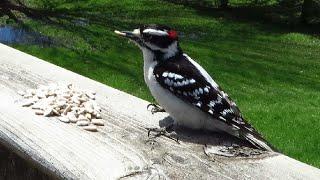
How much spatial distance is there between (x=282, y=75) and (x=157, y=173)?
367 inches

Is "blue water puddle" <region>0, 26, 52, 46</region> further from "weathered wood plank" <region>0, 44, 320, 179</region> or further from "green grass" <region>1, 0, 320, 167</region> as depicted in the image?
"weathered wood plank" <region>0, 44, 320, 179</region>

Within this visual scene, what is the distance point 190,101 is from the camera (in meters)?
2.46

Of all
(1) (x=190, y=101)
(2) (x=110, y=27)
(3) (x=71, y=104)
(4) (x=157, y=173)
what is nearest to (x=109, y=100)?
(3) (x=71, y=104)

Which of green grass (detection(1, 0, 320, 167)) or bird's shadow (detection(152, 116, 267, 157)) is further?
green grass (detection(1, 0, 320, 167))

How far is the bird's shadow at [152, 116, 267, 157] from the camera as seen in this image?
7.01ft

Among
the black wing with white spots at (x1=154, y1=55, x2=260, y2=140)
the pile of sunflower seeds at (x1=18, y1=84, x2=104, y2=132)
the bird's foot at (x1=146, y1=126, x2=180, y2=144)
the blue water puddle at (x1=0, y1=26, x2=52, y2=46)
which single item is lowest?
the blue water puddle at (x1=0, y1=26, x2=52, y2=46)

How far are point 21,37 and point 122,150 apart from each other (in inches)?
408

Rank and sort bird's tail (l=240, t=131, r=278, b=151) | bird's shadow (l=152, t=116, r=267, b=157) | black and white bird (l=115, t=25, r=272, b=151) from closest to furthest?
bird's shadow (l=152, t=116, r=267, b=157) → bird's tail (l=240, t=131, r=278, b=151) → black and white bird (l=115, t=25, r=272, b=151)

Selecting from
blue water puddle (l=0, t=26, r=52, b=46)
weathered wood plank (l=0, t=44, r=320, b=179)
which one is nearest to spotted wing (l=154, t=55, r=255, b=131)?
weathered wood plank (l=0, t=44, r=320, b=179)

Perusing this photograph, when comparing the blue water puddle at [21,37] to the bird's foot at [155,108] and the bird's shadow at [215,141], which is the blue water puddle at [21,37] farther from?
the bird's shadow at [215,141]

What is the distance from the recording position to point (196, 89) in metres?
2.50

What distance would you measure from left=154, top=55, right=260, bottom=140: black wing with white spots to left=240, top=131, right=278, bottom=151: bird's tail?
2 cm

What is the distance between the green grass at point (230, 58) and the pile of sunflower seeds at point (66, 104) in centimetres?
384

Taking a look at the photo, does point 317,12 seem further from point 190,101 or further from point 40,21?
point 190,101
